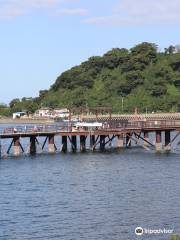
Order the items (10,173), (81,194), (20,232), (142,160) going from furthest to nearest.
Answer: (142,160) → (10,173) → (81,194) → (20,232)

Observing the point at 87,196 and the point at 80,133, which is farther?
the point at 80,133

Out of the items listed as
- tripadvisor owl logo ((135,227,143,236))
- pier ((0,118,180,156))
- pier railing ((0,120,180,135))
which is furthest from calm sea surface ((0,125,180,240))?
pier railing ((0,120,180,135))

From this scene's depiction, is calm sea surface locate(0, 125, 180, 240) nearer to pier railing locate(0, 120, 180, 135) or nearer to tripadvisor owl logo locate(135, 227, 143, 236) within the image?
tripadvisor owl logo locate(135, 227, 143, 236)

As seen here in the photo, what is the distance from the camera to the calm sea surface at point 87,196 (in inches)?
2014

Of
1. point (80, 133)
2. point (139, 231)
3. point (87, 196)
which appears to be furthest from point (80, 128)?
point (139, 231)

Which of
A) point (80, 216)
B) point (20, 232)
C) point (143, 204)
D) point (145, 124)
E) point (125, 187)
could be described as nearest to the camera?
point (20, 232)

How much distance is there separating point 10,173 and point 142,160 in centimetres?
1900

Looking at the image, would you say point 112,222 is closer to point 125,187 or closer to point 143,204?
point 143,204

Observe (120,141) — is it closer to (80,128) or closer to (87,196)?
(80,128)

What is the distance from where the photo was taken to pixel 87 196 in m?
63.6

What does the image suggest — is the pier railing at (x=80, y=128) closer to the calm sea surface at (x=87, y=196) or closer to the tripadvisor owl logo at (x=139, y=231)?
Result: the calm sea surface at (x=87, y=196)

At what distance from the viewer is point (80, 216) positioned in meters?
54.8

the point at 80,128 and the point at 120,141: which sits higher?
the point at 80,128

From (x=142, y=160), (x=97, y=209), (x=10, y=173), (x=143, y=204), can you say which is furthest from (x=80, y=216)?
(x=142, y=160)
